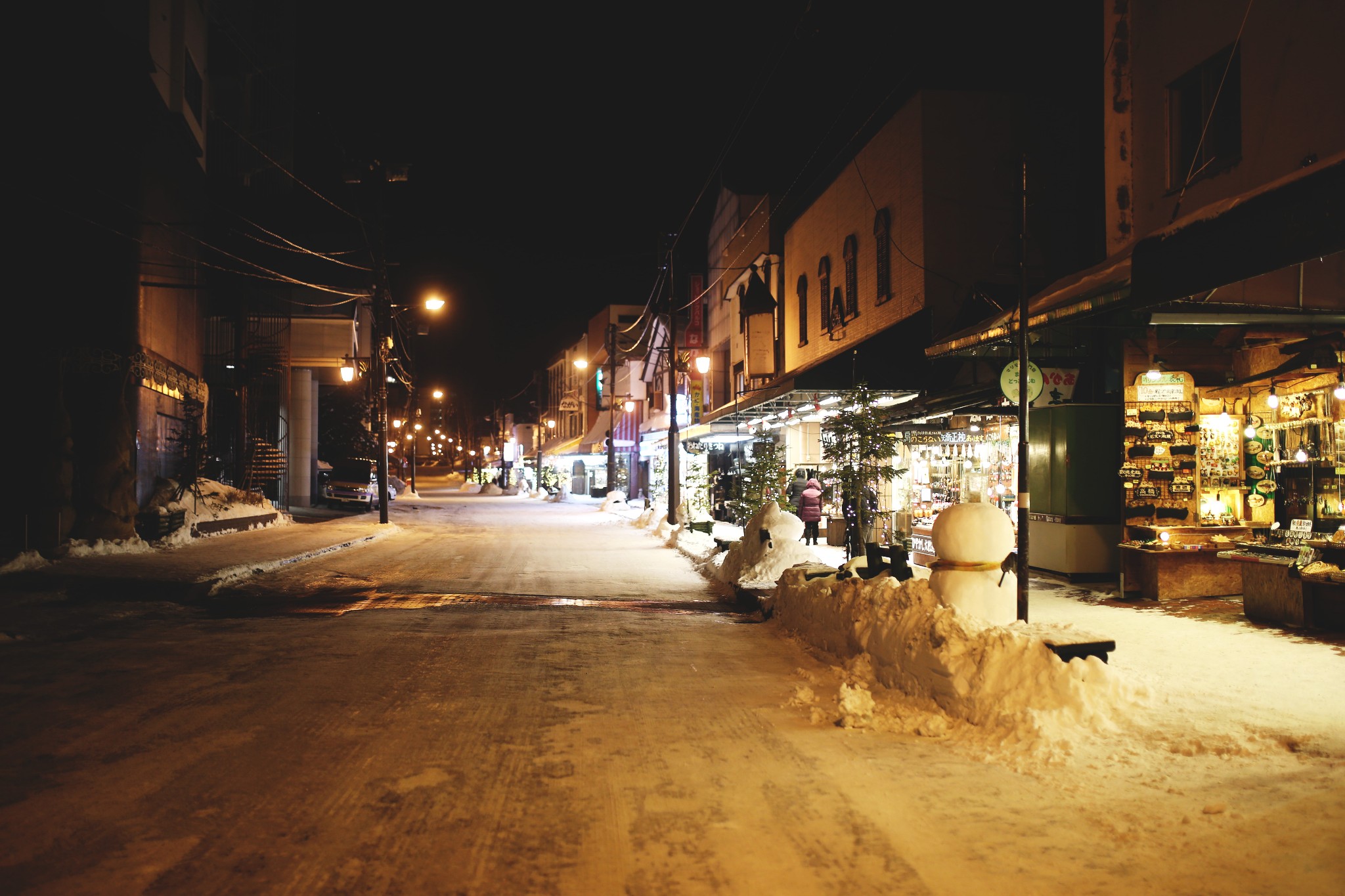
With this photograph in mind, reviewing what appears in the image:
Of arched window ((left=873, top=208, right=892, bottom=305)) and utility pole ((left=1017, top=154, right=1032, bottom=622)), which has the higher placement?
arched window ((left=873, top=208, right=892, bottom=305))

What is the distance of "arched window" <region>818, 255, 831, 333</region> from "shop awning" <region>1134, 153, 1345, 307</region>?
53.2ft

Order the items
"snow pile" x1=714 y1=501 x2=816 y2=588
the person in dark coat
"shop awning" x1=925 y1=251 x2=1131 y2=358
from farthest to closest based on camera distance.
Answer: the person in dark coat, "snow pile" x1=714 y1=501 x2=816 y2=588, "shop awning" x1=925 y1=251 x2=1131 y2=358

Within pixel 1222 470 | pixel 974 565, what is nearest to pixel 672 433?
pixel 1222 470

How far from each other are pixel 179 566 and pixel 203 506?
8.54 m

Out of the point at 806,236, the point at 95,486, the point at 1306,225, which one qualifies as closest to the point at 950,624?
the point at 1306,225

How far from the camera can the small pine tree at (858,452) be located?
14789mm

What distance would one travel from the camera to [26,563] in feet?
48.6

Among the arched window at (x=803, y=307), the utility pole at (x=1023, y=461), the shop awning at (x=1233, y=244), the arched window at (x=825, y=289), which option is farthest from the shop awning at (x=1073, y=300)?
the arched window at (x=803, y=307)

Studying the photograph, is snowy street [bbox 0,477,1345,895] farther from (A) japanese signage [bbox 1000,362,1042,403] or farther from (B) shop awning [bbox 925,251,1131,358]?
(B) shop awning [bbox 925,251,1131,358]

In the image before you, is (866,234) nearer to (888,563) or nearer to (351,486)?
(888,563)

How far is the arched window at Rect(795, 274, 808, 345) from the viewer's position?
26828 mm

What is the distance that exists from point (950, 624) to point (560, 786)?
3.18 metres

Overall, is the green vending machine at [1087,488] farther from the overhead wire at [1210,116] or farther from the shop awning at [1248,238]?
the shop awning at [1248,238]

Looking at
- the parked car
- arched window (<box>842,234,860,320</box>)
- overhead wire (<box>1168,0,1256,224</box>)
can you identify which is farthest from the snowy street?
the parked car
